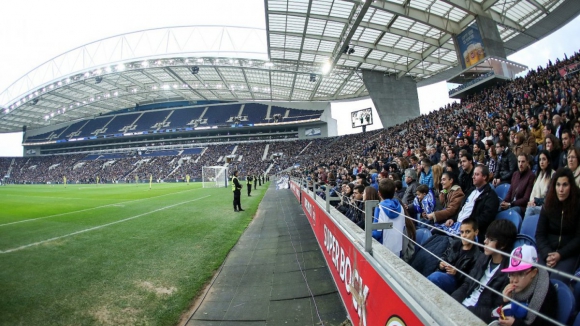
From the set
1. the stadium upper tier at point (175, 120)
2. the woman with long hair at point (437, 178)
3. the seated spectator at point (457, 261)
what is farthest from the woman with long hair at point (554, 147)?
the stadium upper tier at point (175, 120)

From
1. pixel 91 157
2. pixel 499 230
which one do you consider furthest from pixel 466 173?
pixel 91 157

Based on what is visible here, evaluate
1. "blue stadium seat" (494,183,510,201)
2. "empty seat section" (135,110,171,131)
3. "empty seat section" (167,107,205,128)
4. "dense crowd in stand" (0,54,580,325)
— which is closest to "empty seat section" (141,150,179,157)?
"empty seat section" (135,110,171,131)

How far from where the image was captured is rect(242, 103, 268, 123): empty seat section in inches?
2528

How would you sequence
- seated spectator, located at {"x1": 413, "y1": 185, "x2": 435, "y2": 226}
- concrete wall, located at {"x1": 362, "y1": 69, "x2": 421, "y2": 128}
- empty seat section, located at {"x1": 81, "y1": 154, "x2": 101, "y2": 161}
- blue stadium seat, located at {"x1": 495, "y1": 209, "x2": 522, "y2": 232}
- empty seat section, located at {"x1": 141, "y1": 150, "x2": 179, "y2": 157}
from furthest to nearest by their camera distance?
empty seat section, located at {"x1": 81, "y1": 154, "x2": 101, "y2": 161} → empty seat section, located at {"x1": 141, "y1": 150, "x2": 179, "y2": 157} → concrete wall, located at {"x1": 362, "y1": 69, "x2": 421, "y2": 128} → seated spectator, located at {"x1": 413, "y1": 185, "x2": 435, "y2": 226} → blue stadium seat, located at {"x1": 495, "y1": 209, "x2": 522, "y2": 232}

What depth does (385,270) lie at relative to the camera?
227 cm

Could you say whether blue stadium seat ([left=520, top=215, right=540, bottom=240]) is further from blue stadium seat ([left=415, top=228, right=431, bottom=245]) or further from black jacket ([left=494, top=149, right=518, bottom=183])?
black jacket ([left=494, top=149, right=518, bottom=183])

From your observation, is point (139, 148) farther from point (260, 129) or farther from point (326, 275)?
point (326, 275)

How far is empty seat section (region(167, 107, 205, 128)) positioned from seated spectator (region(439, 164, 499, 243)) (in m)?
68.4

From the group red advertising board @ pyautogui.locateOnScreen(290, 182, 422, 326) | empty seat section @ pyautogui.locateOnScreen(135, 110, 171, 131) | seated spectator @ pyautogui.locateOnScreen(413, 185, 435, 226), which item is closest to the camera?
red advertising board @ pyautogui.locateOnScreen(290, 182, 422, 326)

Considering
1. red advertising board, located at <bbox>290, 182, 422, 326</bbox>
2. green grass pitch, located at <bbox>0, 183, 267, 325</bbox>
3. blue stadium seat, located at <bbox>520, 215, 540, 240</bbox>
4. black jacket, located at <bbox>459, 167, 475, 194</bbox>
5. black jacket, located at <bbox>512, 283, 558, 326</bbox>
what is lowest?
green grass pitch, located at <bbox>0, 183, 267, 325</bbox>

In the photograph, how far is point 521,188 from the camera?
153 inches

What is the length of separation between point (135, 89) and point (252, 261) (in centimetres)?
5106

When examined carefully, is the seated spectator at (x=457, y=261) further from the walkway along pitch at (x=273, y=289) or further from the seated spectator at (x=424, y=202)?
the seated spectator at (x=424, y=202)

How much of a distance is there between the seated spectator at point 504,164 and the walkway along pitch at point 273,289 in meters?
3.69
